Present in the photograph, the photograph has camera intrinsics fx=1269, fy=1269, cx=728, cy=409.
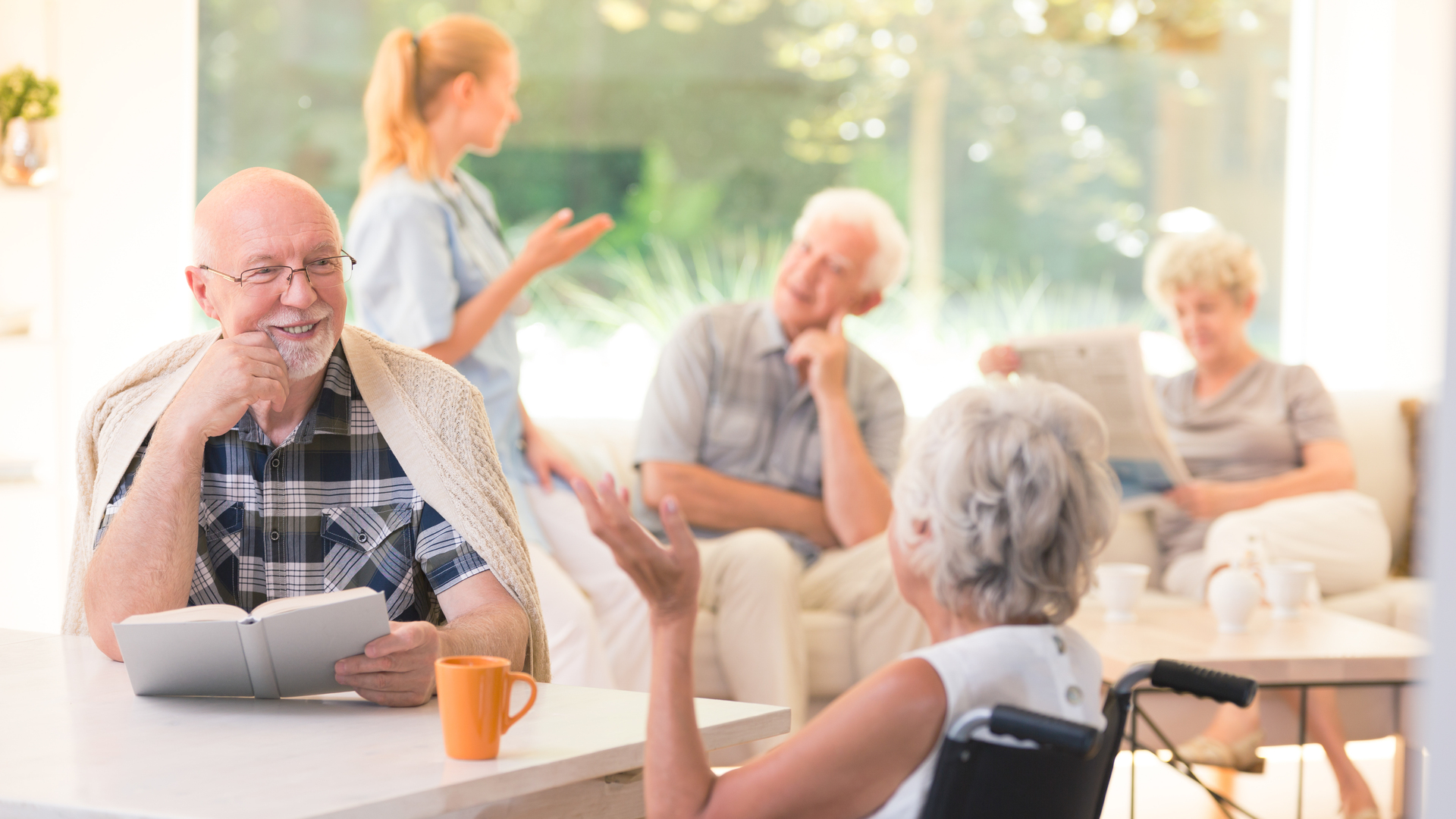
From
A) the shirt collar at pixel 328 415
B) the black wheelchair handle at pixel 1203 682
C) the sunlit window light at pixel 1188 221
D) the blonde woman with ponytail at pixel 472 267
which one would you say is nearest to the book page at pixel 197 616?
the shirt collar at pixel 328 415

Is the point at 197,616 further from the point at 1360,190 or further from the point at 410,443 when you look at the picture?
the point at 1360,190

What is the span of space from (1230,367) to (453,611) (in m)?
2.61

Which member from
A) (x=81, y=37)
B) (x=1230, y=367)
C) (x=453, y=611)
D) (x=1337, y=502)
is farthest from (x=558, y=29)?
(x=453, y=611)

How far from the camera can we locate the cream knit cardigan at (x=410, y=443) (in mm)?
1465

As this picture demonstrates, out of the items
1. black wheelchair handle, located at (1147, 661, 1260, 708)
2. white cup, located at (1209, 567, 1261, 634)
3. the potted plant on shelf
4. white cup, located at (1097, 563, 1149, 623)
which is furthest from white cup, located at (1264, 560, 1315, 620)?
the potted plant on shelf

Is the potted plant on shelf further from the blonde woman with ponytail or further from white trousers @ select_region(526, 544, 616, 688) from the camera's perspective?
white trousers @ select_region(526, 544, 616, 688)

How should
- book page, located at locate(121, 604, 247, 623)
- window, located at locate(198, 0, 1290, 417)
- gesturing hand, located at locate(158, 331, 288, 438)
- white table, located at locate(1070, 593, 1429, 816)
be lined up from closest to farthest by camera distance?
book page, located at locate(121, 604, 247, 623) → gesturing hand, located at locate(158, 331, 288, 438) → white table, located at locate(1070, 593, 1429, 816) → window, located at locate(198, 0, 1290, 417)

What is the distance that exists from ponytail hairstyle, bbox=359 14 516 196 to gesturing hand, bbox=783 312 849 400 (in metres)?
0.92

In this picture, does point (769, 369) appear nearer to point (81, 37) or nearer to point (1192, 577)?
point (1192, 577)

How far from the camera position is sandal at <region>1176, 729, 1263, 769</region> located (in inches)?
99.7

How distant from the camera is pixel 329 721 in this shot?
1128 millimetres

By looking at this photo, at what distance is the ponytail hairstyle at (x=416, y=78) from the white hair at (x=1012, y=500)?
6.15 feet

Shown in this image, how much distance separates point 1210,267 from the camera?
336 centimetres

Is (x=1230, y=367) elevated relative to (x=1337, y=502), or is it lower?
elevated
